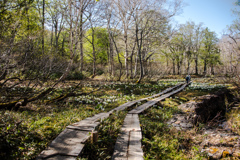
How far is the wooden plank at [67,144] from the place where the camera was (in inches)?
126

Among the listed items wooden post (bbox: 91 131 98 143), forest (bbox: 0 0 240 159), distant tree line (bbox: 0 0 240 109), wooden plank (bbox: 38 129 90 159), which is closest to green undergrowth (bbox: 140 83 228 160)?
forest (bbox: 0 0 240 159)

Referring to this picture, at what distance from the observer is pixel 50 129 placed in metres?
4.44

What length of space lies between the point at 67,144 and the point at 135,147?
168 centimetres

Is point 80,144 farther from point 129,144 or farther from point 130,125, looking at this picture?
point 130,125

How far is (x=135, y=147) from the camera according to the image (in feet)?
12.6

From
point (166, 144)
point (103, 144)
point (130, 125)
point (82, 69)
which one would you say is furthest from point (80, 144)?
point (82, 69)

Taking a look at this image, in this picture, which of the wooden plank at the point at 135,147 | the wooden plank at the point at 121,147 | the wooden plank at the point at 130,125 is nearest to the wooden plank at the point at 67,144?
the wooden plank at the point at 121,147

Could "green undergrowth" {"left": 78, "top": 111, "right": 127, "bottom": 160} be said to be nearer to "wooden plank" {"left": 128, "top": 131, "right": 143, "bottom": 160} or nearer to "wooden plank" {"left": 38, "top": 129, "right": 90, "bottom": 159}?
"wooden plank" {"left": 38, "top": 129, "right": 90, "bottom": 159}

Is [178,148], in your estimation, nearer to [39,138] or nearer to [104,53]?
[39,138]

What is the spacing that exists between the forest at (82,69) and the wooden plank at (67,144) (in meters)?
0.25

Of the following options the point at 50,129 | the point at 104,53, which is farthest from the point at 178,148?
the point at 104,53

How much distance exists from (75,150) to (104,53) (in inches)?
1334

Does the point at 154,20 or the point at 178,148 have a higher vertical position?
the point at 154,20

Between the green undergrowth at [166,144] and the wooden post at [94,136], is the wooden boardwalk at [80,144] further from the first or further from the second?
the green undergrowth at [166,144]
